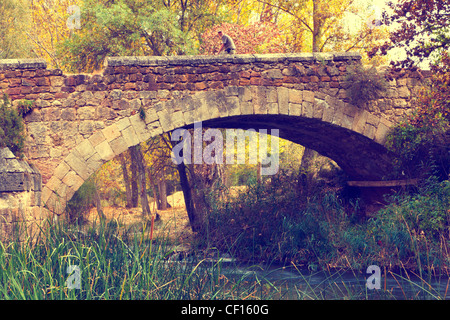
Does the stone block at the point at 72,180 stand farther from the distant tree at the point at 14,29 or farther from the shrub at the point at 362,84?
the distant tree at the point at 14,29

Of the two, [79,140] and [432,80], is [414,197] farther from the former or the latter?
[79,140]

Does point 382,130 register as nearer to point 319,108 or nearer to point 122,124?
point 319,108

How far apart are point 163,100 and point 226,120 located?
65.0 inches

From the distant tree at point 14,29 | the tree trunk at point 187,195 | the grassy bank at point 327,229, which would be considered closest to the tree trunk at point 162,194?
the tree trunk at point 187,195

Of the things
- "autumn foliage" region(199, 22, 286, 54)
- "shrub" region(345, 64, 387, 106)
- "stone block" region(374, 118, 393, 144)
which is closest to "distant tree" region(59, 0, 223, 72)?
"autumn foliage" region(199, 22, 286, 54)

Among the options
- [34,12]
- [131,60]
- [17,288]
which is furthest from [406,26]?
[34,12]

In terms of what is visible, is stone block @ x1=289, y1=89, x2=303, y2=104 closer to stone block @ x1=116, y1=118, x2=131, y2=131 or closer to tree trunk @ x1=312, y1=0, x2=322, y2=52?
stone block @ x1=116, y1=118, x2=131, y2=131

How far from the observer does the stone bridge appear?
295 inches

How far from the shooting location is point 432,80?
813cm

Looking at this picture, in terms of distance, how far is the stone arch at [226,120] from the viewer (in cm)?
750

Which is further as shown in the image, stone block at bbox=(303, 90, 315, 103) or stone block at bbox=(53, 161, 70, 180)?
stone block at bbox=(303, 90, 315, 103)

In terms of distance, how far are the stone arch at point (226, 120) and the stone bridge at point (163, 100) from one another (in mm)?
16

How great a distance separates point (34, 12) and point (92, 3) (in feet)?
14.2

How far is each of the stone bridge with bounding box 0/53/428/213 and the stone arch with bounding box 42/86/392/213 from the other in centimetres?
2
